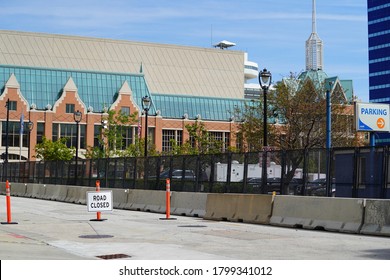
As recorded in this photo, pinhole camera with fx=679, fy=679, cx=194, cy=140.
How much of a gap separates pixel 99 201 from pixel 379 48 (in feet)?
394

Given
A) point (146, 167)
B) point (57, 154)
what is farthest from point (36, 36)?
point (146, 167)

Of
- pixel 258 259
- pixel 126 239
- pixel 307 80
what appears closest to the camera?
pixel 258 259

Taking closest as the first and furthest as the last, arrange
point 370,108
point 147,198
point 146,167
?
point 147,198 < point 146,167 < point 370,108

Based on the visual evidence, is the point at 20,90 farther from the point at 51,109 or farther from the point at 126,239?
the point at 126,239

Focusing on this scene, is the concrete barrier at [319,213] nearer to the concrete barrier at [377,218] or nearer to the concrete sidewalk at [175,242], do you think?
the concrete barrier at [377,218]

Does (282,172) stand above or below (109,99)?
below

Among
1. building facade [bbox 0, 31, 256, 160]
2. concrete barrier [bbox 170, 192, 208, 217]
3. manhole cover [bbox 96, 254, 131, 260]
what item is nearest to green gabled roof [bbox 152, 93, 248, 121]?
building facade [bbox 0, 31, 256, 160]

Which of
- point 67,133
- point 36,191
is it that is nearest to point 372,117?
point 36,191

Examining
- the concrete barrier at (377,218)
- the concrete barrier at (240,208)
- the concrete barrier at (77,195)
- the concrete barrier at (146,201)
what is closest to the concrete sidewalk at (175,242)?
the concrete barrier at (377,218)

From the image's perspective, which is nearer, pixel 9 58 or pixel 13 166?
pixel 13 166

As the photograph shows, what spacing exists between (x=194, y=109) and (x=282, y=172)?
94771mm

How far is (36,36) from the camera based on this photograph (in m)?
119

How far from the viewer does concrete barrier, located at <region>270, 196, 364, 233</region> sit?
58.1 ft

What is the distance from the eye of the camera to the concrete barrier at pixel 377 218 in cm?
Answer: 1677
